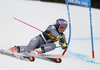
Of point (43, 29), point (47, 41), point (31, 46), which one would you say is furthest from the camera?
point (43, 29)

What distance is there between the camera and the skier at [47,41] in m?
4.71

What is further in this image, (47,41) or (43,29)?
(43,29)

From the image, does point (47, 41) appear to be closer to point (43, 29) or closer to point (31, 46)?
point (31, 46)

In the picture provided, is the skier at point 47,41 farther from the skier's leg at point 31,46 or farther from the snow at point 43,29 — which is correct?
the snow at point 43,29

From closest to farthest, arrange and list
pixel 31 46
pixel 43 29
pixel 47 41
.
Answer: pixel 31 46 < pixel 47 41 < pixel 43 29

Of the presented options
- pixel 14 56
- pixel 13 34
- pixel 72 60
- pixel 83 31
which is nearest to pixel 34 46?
pixel 14 56

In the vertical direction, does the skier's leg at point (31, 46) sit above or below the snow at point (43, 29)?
above

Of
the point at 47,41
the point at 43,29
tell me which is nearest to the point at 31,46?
the point at 47,41

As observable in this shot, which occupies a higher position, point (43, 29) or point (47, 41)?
point (47, 41)

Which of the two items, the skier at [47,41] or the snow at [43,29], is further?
the skier at [47,41]

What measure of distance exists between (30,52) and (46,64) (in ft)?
1.95

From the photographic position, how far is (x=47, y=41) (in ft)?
16.4

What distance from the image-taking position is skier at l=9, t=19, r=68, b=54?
15.4 ft

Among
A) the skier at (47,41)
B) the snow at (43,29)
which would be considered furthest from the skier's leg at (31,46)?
the snow at (43,29)
